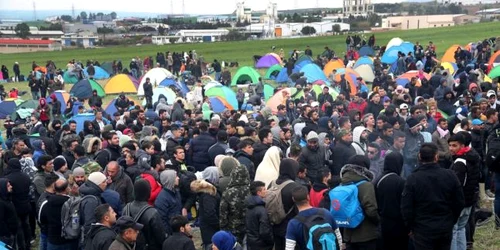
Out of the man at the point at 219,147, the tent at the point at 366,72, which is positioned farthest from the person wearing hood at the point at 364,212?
the tent at the point at 366,72

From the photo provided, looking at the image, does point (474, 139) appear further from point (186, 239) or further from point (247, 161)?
point (186, 239)

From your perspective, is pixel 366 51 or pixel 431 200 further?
pixel 366 51

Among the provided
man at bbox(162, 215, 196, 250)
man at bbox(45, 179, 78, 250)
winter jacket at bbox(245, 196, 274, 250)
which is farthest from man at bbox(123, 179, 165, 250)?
man at bbox(45, 179, 78, 250)

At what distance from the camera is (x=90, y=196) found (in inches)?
260

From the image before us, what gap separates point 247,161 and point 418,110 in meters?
3.85

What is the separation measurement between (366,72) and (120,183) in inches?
791

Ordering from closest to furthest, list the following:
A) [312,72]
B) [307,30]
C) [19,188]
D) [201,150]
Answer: [19,188] → [201,150] → [312,72] → [307,30]

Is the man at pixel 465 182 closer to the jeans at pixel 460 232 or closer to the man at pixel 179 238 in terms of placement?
the jeans at pixel 460 232

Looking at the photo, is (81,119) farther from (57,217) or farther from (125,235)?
(125,235)

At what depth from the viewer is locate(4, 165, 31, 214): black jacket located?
7.91 meters

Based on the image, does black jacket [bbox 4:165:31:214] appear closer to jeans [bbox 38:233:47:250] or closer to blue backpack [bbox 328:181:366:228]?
jeans [bbox 38:233:47:250]

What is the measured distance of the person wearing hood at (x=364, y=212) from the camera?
6.11m

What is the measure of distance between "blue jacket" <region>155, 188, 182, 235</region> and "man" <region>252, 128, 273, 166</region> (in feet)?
7.55

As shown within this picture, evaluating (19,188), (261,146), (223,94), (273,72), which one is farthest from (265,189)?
(273,72)
